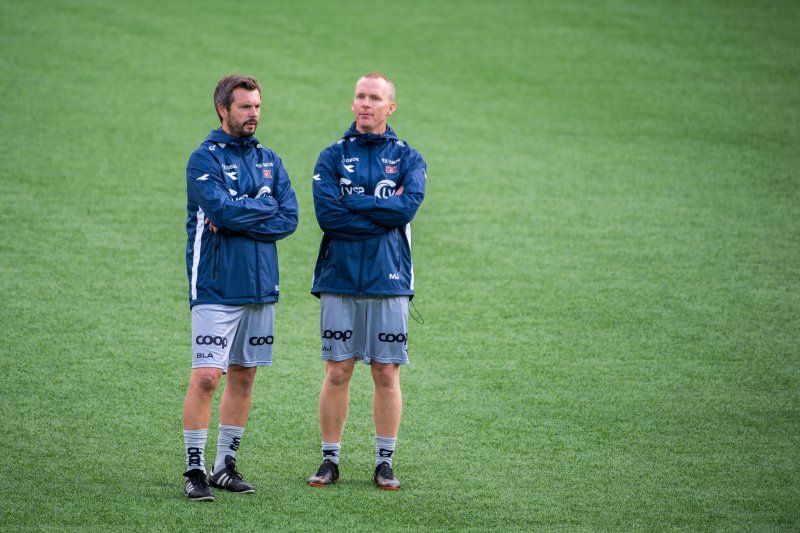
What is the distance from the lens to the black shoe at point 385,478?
467 cm

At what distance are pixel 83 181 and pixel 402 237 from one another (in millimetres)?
5287

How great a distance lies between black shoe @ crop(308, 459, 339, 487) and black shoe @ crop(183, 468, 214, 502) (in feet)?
1.63

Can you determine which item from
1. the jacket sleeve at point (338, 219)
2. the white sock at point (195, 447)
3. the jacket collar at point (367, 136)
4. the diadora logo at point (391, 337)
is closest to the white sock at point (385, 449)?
the diadora logo at point (391, 337)

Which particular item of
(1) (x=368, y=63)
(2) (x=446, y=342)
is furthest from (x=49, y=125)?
(2) (x=446, y=342)

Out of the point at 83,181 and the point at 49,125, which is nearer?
the point at 83,181

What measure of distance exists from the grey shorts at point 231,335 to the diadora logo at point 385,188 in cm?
71

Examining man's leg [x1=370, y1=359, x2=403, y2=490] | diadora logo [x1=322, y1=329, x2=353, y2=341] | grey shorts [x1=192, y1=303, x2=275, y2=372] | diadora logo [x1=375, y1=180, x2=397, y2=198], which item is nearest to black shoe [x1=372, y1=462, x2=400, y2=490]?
man's leg [x1=370, y1=359, x2=403, y2=490]

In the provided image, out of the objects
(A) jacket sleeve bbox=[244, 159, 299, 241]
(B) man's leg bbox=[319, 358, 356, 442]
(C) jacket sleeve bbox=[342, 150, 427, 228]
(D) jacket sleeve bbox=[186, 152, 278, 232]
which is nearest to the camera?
(D) jacket sleeve bbox=[186, 152, 278, 232]

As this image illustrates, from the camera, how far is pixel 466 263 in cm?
811

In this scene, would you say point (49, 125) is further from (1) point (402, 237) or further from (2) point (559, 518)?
(2) point (559, 518)

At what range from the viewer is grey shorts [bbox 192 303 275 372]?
4367mm

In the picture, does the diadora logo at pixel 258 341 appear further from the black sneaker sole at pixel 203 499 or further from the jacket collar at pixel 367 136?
the jacket collar at pixel 367 136

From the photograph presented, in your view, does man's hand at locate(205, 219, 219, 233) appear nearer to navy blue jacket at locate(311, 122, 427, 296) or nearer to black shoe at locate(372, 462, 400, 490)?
navy blue jacket at locate(311, 122, 427, 296)

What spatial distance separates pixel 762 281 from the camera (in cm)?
780
